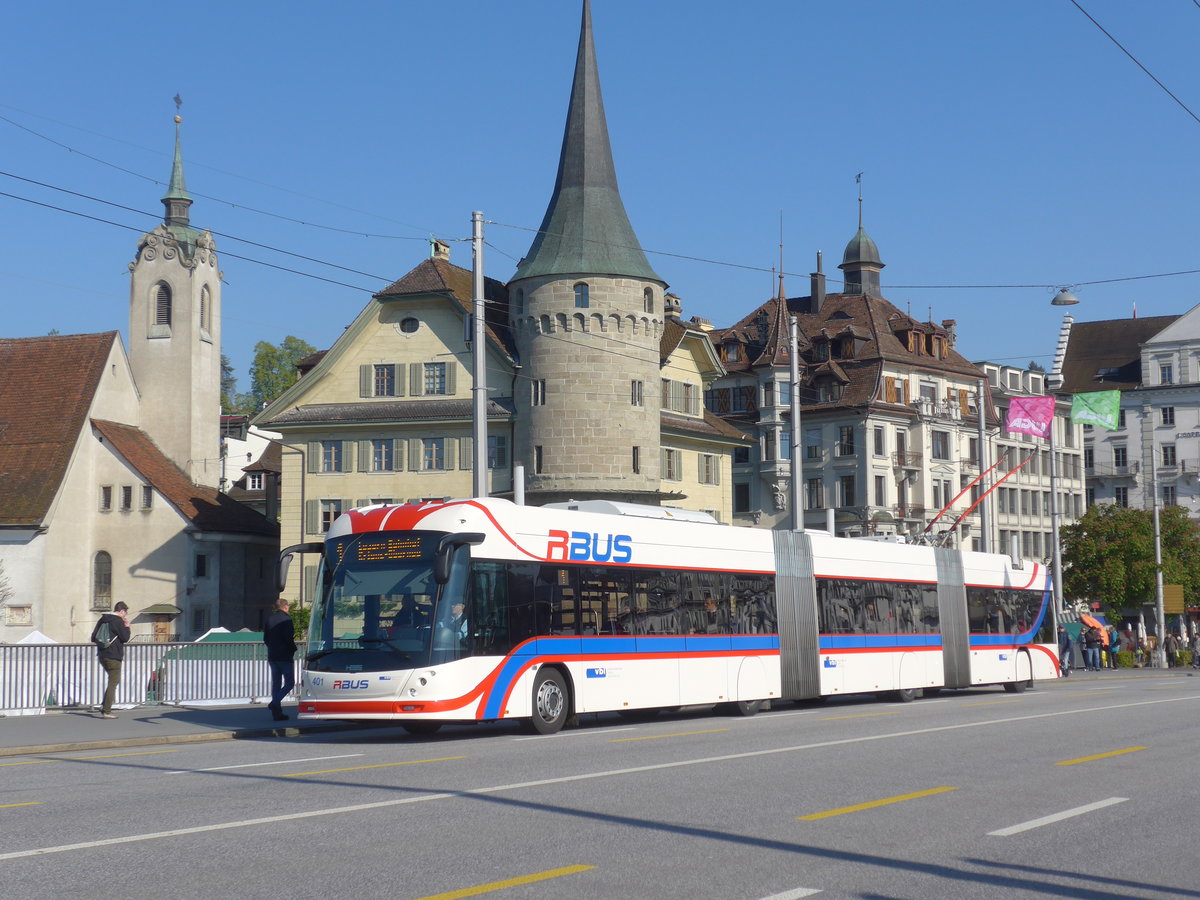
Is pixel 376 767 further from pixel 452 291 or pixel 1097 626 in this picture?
pixel 452 291

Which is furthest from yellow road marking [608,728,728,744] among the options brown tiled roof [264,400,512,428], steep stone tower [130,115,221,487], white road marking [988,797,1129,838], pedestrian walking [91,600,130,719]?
steep stone tower [130,115,221,487]

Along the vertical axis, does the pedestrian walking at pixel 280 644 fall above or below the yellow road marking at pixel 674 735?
above

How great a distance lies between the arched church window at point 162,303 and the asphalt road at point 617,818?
191 ft

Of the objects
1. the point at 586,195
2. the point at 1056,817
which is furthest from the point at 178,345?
the point at 1056,817

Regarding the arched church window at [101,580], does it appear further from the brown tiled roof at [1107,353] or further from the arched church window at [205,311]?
the brown tiled roof at [1107,353]

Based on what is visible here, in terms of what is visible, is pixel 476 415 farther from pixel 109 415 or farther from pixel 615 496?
pixel 109 415

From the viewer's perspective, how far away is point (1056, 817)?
36.5ft

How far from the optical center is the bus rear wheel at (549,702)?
20.1 m

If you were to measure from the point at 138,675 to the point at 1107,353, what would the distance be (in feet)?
298

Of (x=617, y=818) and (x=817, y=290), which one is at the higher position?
(x=817, y=290)

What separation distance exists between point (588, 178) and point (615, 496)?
12.7m

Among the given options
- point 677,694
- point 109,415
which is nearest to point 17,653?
point 677,694

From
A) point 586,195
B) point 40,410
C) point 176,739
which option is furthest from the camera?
point 40,410

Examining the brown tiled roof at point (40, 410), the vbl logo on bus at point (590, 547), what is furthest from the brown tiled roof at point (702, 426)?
the vbl logo on bus at point (590, 547)
